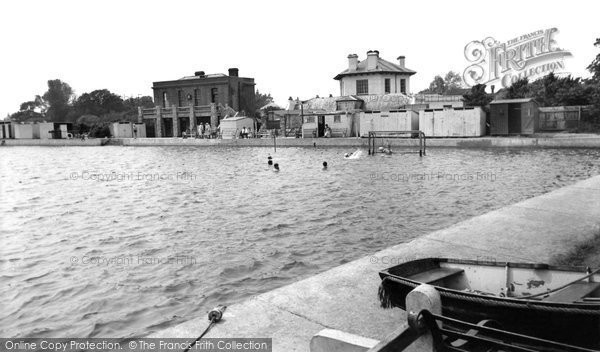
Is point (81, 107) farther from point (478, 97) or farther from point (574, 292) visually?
point (574, 292)

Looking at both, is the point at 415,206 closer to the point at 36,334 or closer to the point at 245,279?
the point at 245,279

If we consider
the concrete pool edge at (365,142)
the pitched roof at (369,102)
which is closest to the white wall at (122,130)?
the concrete pool edge at (365,142)

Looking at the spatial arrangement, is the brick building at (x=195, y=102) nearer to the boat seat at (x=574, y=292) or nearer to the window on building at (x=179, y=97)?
the window on building at (x=179, y=97)

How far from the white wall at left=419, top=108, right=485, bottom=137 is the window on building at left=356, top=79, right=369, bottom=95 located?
56.1ft

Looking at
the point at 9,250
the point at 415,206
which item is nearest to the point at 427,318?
the point at 9,250

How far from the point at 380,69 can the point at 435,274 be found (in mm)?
59719

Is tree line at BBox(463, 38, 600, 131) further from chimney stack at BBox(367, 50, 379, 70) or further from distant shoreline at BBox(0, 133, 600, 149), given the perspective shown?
chimney stack at BBox(367, 50, 379, 70)

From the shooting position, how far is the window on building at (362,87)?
208ft

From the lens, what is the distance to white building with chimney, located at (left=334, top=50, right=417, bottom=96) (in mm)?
62812

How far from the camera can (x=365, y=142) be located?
48.3 meters

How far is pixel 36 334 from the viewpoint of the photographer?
7328 millimetres

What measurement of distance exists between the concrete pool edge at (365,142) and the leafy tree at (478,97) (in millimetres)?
21322

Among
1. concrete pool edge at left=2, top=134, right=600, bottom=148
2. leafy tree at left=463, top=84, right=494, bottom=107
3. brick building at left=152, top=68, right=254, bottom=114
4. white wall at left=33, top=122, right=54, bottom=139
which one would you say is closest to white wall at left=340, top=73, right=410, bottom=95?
leafy tree at left=463, top=84, right=494, bottom=107

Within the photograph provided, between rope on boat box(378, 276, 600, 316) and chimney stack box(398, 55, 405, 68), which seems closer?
rope on boat box(378, 276, 600, 316)
